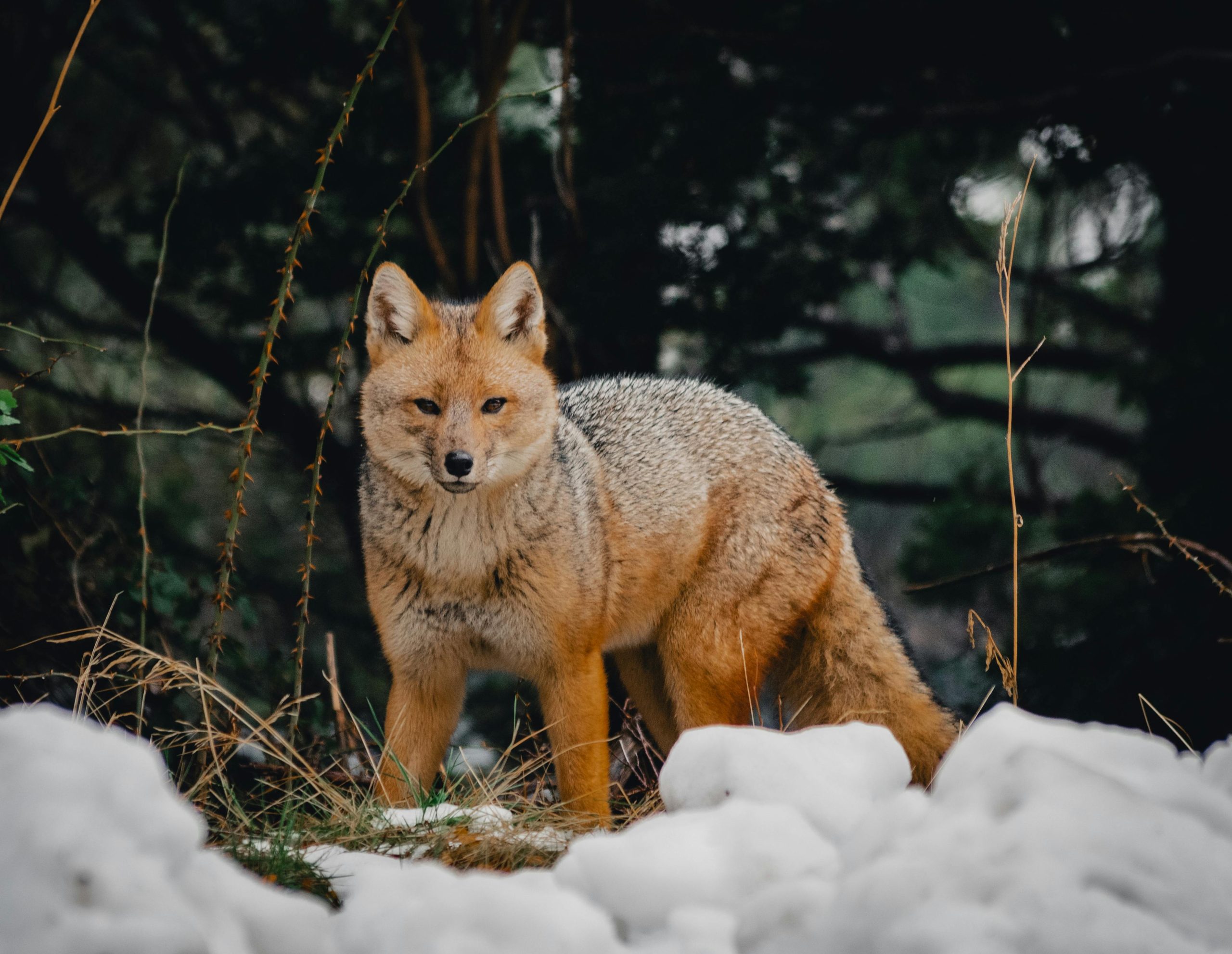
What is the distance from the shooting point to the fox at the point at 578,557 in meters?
3.53

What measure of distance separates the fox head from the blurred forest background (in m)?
1.27

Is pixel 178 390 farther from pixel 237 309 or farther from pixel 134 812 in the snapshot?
pixel 134 812

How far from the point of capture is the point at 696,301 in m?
6.18

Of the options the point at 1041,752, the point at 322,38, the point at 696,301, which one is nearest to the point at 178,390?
the point at 322,38

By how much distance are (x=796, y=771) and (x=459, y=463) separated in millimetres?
1504

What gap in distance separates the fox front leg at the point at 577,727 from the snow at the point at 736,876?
154cm

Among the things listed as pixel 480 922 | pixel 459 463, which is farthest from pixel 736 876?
pixel 459 463

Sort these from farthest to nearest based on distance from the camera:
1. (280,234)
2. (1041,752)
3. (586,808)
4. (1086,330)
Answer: (1086,330), (280,234), (586,808), (1041,752)

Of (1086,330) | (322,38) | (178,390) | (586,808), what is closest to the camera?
(586,808)

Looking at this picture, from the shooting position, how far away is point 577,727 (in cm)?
358

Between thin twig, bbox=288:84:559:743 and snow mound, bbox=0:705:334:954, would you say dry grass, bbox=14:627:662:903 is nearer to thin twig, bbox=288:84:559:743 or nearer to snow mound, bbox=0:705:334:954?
thin twig, bbox=288:84:559:743

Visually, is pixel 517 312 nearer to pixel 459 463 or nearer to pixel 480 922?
pixel 459 463

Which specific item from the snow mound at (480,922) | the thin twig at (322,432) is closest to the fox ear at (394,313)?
the thin twig at (322,432)

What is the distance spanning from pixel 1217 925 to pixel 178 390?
1111 cm
